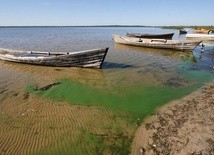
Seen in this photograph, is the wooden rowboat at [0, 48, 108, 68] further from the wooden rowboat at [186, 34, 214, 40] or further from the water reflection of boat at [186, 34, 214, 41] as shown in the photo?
the wooden rowboat at [186, 34, 214, 40]

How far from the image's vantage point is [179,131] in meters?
7.47

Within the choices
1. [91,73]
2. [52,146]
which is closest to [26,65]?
[91,73]

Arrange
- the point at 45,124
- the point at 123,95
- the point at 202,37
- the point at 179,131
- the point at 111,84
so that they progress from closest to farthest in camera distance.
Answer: the point at 179,131 < the point at 45,124 < the point at 123,95 < the point at 111,84 < the point at 202,37

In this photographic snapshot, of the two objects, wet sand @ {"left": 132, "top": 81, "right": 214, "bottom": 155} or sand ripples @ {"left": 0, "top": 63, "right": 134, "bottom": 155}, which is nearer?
wet sand @ {"left": 132, "top": 81, "right": 214, "bottom": 155}

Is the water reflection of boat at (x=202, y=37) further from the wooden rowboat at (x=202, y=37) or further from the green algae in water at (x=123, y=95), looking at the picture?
the green algae in water at (x=123, y=95)

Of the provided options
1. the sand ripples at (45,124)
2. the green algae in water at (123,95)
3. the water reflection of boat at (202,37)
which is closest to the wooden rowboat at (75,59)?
the green algae in water at (123,95)

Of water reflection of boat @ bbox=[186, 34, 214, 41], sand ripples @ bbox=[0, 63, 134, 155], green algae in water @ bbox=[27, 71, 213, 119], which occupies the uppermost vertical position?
sand ripples @ bbox=[0, 63, 134, 155]

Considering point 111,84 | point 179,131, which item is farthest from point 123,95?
point 179,131

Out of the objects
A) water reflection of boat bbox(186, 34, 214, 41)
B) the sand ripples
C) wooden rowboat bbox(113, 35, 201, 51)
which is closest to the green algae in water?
the sand ripples

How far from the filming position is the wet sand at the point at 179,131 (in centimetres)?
650

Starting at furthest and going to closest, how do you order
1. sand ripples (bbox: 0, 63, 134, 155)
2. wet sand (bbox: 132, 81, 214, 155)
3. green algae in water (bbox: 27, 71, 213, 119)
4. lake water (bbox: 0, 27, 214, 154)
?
lake water (bbox: 0, 27, 214, 154) < green algae in water (bbox: 27, 71, 213, 119) < sand ripples (bbox: 0, 63, 134, 155) < wet sand (bbox: 132, 81, 214, 155)

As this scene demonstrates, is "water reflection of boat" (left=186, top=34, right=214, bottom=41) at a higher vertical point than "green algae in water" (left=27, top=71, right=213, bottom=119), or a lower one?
lower

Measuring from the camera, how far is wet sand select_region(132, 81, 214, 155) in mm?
6496

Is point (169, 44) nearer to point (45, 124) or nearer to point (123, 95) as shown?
point (123, 95)
